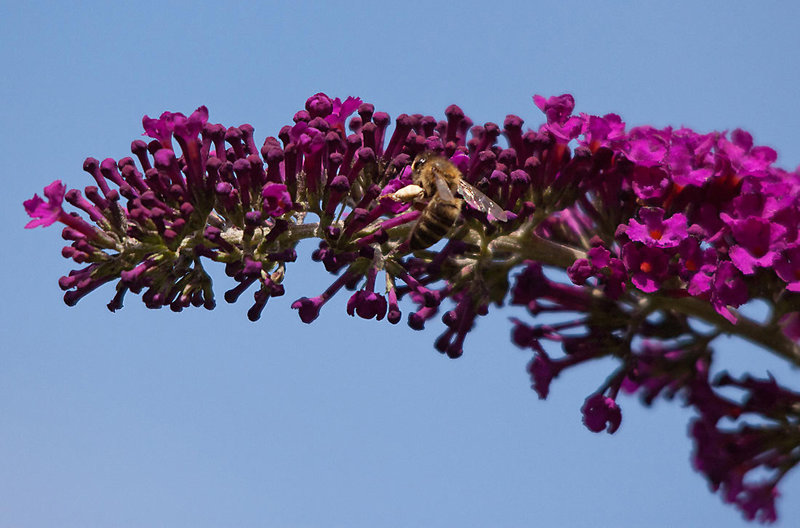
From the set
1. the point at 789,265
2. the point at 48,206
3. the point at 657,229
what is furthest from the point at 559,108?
the point at 48,206

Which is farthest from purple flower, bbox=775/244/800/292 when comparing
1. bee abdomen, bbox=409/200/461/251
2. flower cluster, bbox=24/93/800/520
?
bee abdomen, bbox=409/200/461/251

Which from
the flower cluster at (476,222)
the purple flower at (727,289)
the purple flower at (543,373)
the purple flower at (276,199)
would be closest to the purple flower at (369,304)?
the flower cluster at (476,222)

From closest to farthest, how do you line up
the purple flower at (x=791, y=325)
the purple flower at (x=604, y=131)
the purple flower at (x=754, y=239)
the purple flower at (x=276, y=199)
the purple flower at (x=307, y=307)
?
1. the purple flower at (x=276, y=199)
2. the purple flower at (x=307, y=307)
3. the purple flower at (x=754, y=239)
4. the purple flower at (x=604, y=131)
5. the purple flower at (x=791, y=325)

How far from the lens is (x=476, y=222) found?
190 inches

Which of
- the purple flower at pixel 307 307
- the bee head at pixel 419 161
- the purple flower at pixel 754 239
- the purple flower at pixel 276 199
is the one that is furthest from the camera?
the purple flower at pixel 754 239

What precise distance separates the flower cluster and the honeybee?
2cm

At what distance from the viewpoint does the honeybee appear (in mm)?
4520

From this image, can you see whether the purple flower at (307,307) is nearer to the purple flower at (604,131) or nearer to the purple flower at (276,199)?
the purple flower at (276,199)

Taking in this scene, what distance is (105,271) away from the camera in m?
4.60

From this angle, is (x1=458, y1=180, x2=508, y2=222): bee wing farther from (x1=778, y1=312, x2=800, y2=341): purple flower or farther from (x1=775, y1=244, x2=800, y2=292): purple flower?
(x1=778, y1=312, x2=800, y2=341): purple flower

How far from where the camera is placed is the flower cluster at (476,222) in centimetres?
455

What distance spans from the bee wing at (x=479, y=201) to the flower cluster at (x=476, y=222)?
12 mm

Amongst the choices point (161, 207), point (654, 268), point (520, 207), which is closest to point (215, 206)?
point (161, 207)

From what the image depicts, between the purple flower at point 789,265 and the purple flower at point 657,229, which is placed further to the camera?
the purple flower at point 789,265
